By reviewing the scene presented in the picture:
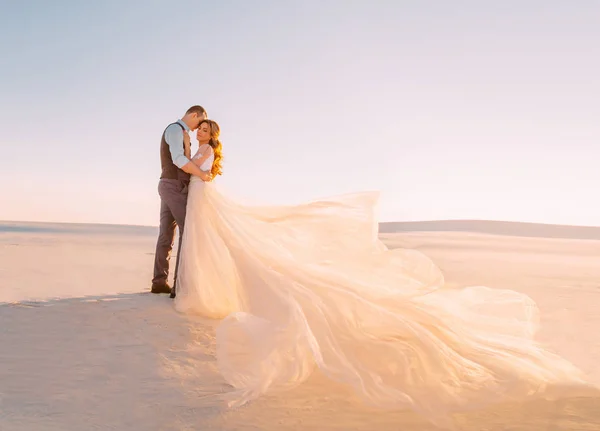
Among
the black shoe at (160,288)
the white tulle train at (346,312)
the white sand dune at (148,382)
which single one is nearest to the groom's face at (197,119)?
the white tulle train at (346,312)

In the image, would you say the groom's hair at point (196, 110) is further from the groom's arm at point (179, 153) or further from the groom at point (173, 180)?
the groom's arm at point (179, 153)

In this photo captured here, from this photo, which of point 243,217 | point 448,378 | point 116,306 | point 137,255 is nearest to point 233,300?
point 243,217

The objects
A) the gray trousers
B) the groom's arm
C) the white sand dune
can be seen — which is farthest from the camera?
the gray trousers

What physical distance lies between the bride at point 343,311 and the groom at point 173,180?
0.23m

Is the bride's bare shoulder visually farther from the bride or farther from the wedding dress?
the wedding dress

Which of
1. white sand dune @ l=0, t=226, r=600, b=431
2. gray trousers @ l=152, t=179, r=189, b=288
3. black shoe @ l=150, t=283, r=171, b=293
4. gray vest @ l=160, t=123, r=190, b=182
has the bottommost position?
white sand dune @ l=0, t=226, r=600, b=431

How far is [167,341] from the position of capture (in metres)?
5.67

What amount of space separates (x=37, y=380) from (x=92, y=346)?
2.55 feet

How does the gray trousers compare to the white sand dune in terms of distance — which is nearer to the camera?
the white sand dune

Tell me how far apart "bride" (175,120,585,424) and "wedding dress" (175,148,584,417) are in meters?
0.01

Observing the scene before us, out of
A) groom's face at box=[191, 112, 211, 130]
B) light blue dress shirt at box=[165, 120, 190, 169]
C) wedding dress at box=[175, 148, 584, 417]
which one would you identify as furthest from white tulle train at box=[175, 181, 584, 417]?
groom's face at box=[191, 112, 211, 130]

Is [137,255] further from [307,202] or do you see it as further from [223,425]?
[223,425]

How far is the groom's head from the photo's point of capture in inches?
289

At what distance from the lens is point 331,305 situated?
17.1 ft
